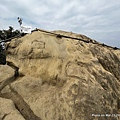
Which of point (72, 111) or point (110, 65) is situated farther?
point (110, 65)

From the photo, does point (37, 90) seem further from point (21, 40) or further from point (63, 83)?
point (21, 40)

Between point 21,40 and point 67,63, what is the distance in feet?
5.04

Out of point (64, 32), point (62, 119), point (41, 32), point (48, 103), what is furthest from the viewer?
point (64, 32)

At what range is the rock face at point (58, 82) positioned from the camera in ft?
11.3

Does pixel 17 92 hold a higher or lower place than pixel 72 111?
higher

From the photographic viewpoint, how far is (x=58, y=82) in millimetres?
3889

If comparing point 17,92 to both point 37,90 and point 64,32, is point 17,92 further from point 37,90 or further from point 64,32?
point 64,32

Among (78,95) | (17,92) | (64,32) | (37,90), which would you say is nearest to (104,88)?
(78,95)

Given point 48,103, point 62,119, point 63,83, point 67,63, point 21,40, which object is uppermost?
point 21,40

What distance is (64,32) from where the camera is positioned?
5520 mm

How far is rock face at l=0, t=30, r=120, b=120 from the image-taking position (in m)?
3.43

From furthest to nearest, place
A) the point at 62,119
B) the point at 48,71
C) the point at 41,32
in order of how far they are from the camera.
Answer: the point at 41,32 → the point at 48,71 → the point at 62,119

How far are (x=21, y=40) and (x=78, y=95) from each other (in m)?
2.23

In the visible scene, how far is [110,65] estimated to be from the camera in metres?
5.03
